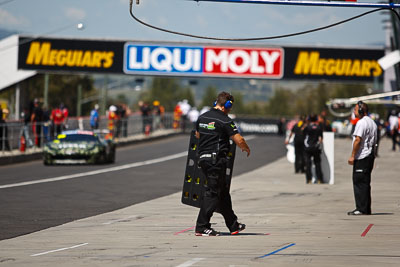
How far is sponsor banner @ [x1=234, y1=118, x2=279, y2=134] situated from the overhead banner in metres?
12.6

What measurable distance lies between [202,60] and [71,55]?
24.9 ft

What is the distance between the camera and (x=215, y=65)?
49688 mm

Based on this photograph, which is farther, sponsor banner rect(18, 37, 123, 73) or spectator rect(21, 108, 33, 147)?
sponsor banner rect(18, 37, 123, 73)

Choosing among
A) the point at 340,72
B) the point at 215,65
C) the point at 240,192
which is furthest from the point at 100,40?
the point at 240,192

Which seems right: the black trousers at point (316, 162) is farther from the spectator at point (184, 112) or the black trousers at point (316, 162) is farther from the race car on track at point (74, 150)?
the spectator at point (184, 112)

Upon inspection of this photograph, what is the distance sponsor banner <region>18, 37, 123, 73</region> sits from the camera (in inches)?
1984

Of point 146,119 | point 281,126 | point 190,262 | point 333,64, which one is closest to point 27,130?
point 146,119

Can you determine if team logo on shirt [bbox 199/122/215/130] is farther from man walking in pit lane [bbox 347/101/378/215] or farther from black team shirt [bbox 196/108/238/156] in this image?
man walking in pit lane [bbox 347/101/378/215]

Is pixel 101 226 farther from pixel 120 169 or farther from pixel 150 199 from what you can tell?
pixel 120 169

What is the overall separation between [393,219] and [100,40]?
125ft

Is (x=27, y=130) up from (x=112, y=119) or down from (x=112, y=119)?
down

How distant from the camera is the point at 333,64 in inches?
1977

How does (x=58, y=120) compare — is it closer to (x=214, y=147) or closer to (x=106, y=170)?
(x=106, y=170)

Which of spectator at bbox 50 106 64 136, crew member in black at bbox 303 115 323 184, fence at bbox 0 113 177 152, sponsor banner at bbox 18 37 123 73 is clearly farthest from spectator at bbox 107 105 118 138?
crew member in black at bbox 303 115 323 184
